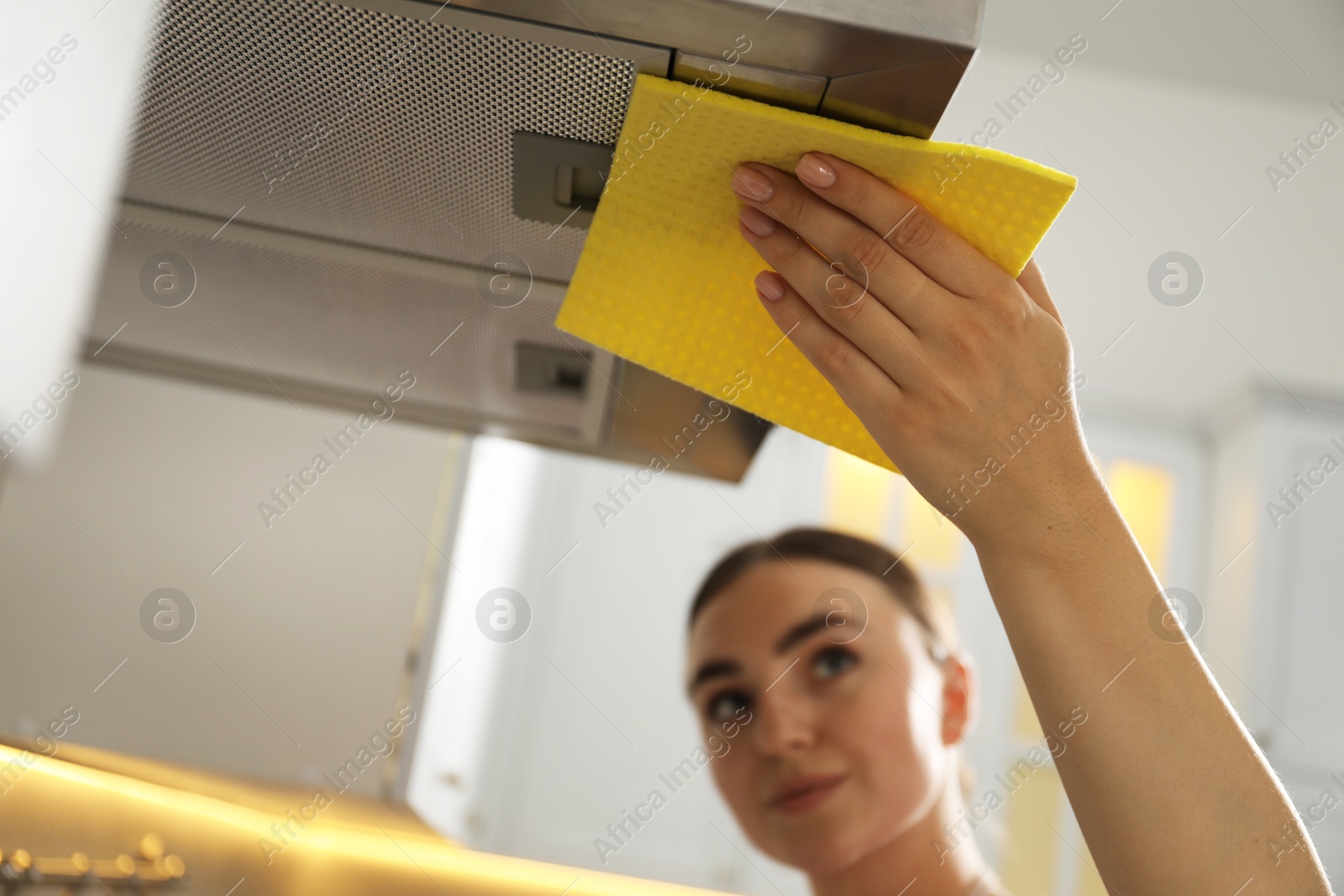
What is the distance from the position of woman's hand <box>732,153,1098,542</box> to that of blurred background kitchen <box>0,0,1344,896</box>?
5cm

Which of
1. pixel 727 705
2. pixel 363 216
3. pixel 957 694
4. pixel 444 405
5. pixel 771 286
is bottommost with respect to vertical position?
pixel 727 705

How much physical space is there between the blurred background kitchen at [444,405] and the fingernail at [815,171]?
0.08ft

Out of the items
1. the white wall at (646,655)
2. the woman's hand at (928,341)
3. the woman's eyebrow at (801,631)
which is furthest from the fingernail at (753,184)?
the white wall at (646,655)

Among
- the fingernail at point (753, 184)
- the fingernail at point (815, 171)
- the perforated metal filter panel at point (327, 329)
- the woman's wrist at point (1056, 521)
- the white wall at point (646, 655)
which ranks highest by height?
the fingernail at point (815, 171)

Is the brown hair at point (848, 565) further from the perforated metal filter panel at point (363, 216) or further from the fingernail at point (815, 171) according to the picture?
the fingernail at point (815, 171)

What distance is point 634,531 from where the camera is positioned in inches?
84.3

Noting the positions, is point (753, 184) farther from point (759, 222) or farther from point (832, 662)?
point (832, 662)

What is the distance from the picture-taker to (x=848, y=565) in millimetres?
1428

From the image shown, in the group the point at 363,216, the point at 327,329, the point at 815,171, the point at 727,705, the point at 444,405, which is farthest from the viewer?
the point at 727,705

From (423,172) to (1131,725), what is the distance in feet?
1.43

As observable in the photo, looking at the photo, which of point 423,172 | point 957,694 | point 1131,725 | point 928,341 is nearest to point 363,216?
point 423,172

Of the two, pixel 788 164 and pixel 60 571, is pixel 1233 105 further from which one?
pixel 60 571

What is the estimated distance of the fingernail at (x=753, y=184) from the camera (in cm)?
40

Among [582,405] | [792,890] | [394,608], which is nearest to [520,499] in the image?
[394,608]
